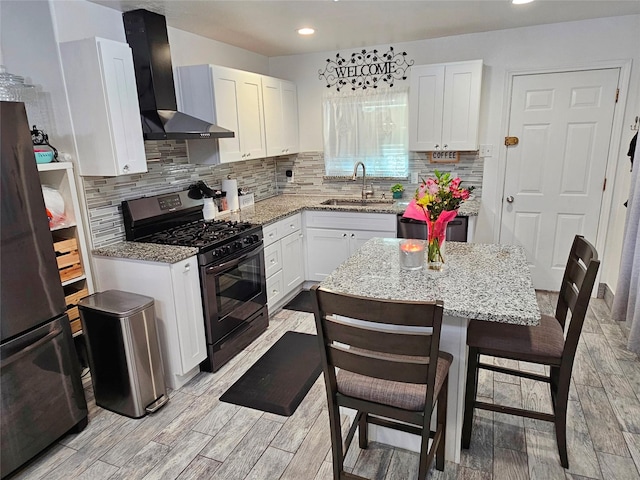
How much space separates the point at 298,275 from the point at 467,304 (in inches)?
101

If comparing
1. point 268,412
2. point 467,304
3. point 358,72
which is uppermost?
point 358,72

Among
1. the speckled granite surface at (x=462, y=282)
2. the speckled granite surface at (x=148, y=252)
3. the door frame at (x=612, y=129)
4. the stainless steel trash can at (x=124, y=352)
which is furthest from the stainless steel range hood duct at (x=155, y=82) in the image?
the door frame at (x=612, y=129)

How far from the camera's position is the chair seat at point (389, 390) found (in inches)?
58.4

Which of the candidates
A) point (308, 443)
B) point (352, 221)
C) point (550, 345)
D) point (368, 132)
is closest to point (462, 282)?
point (550, 345)

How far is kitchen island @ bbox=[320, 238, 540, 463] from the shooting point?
154 cm

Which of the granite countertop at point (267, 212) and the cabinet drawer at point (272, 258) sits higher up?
the granite countertop at point (267, 212)

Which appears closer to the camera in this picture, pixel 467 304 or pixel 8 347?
pixel 467 304

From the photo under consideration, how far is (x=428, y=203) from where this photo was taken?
1.87 m

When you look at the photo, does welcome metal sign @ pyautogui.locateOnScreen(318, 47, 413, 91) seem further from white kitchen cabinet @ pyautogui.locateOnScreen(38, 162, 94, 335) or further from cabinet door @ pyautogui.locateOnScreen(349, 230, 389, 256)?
white kitchen cabinet @ pyautogui.locateOnScreen(38, 162, 94, 335)

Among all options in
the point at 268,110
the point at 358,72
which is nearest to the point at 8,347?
the point at 268,110

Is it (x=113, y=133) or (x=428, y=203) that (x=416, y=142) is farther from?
(x=113, y=133)

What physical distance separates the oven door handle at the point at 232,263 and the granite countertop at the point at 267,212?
0.18 m

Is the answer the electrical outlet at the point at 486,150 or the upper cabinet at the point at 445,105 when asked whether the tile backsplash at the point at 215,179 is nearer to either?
the electrical outlet at the point at 486,150

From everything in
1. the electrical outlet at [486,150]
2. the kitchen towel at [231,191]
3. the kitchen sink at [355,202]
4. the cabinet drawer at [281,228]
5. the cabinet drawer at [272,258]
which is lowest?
the cabinet drawer at [272,258]
